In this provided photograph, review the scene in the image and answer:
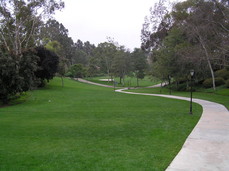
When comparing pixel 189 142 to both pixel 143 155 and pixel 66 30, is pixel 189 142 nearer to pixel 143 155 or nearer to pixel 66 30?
pixel 143 155

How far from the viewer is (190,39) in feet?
101

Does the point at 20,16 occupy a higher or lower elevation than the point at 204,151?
higher

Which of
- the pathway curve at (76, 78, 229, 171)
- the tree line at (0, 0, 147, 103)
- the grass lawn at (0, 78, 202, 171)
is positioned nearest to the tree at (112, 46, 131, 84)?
the tree line at (0, 0, 147, 103)

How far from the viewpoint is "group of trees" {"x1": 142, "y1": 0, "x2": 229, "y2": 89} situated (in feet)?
72.9

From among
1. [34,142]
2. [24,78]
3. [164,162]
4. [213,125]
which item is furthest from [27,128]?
[24,78]

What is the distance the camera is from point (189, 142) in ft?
24.0

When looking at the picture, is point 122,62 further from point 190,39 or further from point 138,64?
point 190,39

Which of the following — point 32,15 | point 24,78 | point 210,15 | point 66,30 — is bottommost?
point 24,78

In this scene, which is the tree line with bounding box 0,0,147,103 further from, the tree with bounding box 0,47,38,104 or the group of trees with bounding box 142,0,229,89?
the group of trees with bounding box 142,0,229,89

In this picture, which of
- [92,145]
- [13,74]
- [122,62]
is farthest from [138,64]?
[92,145]

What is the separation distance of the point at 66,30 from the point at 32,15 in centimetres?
6066

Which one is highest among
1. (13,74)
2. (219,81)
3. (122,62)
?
(122,62)

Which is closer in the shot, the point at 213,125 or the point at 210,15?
the point at 213,125

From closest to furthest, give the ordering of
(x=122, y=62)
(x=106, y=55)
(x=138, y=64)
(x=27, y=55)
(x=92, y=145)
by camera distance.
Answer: (x=92, y=145), (x=27, y=55), (x=122, y=62), (x=138, y=64), (x=106, y=55)
